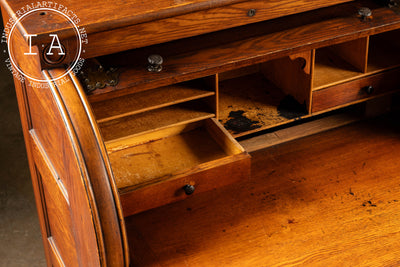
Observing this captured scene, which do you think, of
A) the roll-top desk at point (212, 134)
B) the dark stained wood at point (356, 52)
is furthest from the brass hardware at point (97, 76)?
the dark stained wood at point (356, 52)

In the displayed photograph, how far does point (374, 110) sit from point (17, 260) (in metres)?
2.02

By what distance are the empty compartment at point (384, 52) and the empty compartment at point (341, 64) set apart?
6 cm

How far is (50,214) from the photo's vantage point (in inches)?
80.3

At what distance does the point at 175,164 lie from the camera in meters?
1.95

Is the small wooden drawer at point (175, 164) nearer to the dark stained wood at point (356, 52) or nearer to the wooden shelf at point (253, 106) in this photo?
the wooden shelf at point (253, 106)

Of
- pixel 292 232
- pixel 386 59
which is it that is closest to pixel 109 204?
pixel 292 232

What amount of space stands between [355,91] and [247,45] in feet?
1.90

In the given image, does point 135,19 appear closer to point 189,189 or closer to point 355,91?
point 189,189

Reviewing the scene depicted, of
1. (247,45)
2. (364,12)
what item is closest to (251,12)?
(247,45)

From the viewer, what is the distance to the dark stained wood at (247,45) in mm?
1608

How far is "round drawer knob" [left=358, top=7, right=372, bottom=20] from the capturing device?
5.87 ft

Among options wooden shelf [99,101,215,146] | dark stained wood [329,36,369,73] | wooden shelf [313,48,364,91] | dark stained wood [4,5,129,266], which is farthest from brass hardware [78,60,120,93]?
dark stained wood [329,36,369,73]

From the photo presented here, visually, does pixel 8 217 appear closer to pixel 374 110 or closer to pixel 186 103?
pixel 186 103

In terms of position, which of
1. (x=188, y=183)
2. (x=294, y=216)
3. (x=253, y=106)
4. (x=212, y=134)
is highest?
(x=253, y=106)
